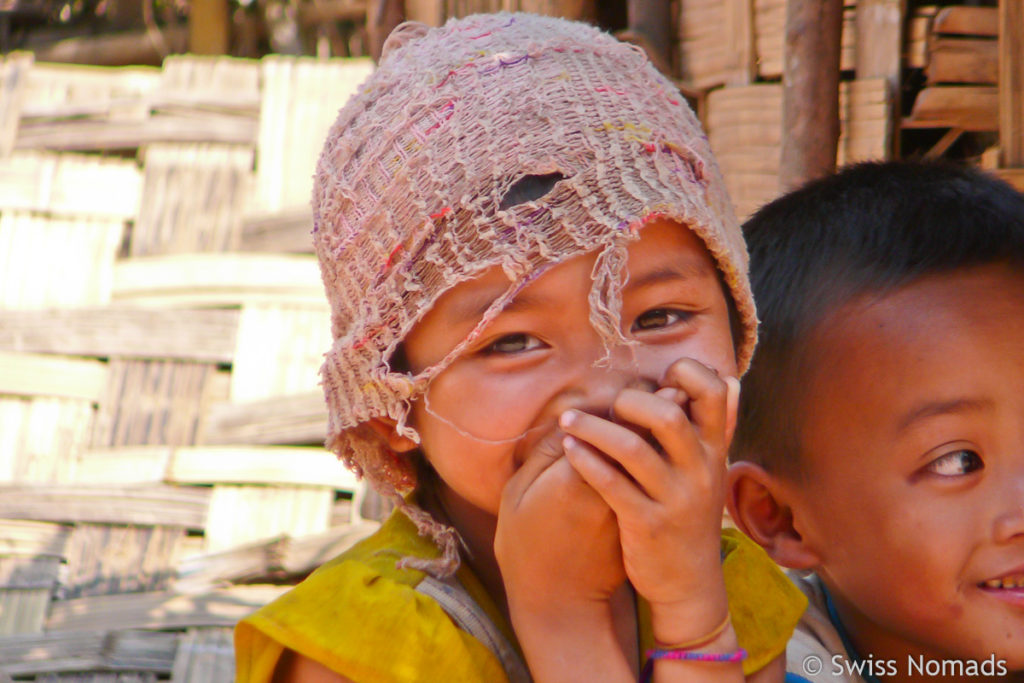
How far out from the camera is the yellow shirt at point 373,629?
1354mm

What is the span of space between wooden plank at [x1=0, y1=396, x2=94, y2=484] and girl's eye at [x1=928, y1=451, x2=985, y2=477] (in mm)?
2546

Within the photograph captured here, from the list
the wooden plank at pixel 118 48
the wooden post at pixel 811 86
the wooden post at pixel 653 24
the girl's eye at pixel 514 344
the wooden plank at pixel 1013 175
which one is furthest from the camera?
the wooden plank at pixel 118 48

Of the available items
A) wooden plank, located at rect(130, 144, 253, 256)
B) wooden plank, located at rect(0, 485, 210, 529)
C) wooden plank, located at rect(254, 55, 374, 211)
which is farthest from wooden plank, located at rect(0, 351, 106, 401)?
wooden plank, located at rect(254, 55, 374, 211)

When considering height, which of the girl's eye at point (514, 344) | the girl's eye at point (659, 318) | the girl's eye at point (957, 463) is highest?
the girl's eye at point (514, 344)

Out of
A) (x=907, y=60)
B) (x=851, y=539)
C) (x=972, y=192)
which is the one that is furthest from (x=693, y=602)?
(x=907, y=60)

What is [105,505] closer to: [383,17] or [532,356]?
[383,17]

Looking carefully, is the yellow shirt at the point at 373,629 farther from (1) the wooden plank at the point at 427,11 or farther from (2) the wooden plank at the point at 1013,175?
(1) the wooden plank at the point at 427,11

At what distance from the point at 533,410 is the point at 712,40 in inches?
64.4

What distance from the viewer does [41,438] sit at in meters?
3.24

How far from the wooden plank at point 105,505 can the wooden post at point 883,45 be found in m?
2.19

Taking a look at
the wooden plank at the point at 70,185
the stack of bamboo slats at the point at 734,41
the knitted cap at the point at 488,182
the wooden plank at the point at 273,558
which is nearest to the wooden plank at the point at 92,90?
the wooden plank at the point at 70,185

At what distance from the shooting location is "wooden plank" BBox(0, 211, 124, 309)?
3.34 metres

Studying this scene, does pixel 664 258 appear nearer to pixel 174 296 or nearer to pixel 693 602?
pixel 693 602

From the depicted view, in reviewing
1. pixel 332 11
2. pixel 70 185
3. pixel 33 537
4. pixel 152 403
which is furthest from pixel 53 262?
pixel 332 11
